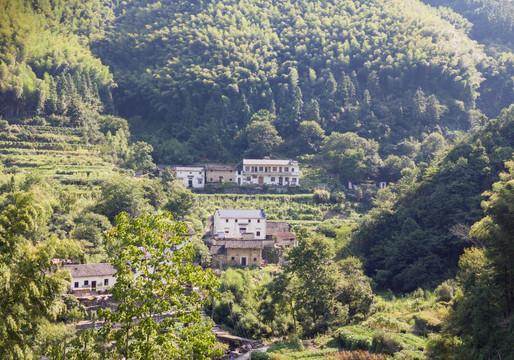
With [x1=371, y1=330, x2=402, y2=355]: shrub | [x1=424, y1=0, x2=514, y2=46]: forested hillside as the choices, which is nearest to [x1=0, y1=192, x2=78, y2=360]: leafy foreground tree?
[x1=371, y1=330, x2=402, y2=355]: shrub

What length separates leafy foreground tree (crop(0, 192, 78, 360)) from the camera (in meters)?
9.25

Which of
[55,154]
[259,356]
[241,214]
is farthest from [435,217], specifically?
[55,154]

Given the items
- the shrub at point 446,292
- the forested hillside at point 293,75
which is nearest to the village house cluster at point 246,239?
the shrub at point 446,292

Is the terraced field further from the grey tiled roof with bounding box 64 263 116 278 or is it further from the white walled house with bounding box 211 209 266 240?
the grey tiled roof with bounding box 64 263 116 278

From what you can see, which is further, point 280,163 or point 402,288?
point 280,163

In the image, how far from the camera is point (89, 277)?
26406 millimetres

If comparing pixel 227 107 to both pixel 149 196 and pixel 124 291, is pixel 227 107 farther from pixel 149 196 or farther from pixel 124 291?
pixel 124 291

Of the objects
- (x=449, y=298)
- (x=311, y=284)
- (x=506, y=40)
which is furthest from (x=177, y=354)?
(x=506, y=40)

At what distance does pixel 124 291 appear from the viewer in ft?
30.0

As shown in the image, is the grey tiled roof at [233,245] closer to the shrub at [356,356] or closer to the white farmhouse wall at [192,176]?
the white farmhouse wall at [192,176]

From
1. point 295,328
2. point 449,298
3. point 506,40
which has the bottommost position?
point 295,328

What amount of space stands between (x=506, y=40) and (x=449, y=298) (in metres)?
73.0

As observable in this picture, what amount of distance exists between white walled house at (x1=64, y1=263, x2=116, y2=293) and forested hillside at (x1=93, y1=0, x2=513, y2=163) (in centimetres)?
2533

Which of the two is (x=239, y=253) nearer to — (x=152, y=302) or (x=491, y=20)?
(x=152, y=302)
